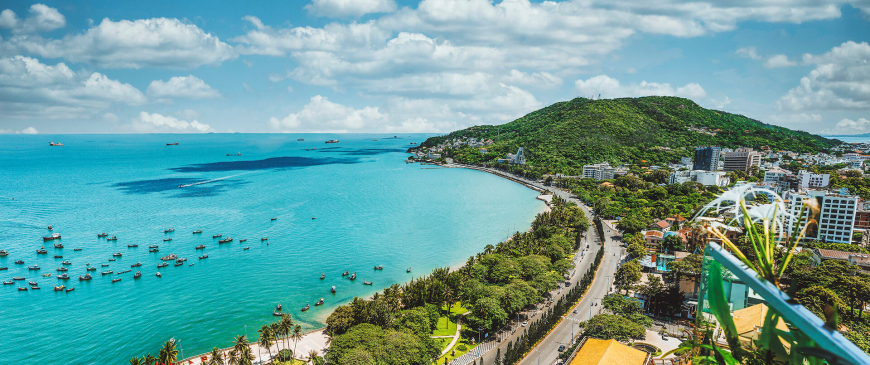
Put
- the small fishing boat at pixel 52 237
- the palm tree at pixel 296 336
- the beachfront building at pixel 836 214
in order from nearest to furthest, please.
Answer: the palm tree at pixel 296 336 → the beachfront building at pixel 836 214 → the small fishing boat at pixel 52 237

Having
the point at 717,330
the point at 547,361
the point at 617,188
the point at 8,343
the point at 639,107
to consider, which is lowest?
the point at 8,343

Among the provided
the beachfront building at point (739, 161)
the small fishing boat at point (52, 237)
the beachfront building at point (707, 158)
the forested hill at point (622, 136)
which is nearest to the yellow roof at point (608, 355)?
the small fishing boat at point (52, 237)

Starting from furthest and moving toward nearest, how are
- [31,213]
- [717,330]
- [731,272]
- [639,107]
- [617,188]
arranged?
[639,107] < [617,188] < [31,213] < [717,330] < [731,272]

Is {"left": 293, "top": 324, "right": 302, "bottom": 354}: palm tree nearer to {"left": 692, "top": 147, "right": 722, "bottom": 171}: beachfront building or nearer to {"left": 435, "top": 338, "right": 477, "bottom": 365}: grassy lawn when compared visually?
{"left": 435, "top": 338, "right": 477, "bottom": 365}: grassy lawn

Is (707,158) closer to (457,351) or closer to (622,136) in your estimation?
(622,136)

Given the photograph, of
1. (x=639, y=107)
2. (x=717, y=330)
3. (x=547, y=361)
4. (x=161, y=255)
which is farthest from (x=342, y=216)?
(x=639, y=107)

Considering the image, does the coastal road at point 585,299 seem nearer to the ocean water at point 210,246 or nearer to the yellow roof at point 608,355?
the yellow roof at point 608,355

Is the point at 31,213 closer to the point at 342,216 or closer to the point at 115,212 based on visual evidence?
the point at 115,212
